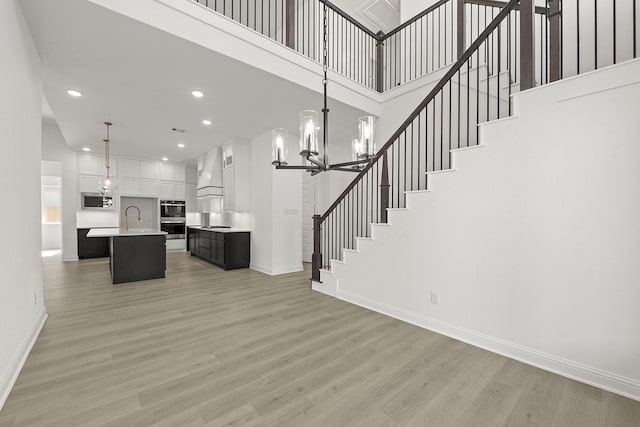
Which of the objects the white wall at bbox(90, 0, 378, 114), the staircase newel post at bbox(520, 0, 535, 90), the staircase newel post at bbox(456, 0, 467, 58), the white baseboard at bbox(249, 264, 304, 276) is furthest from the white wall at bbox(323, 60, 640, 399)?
the white baseboard at bbox(249, 264, 304, 276)

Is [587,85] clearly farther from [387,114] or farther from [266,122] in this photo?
[266,122]

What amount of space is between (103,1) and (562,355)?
4831mm

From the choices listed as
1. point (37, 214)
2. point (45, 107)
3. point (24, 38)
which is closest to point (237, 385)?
point (37, 214)

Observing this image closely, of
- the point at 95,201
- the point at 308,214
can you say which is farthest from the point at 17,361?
the point at 95,201

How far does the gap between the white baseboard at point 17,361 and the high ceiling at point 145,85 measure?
114 inches

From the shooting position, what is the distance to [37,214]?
9.89ft

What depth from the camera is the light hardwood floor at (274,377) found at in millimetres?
1702

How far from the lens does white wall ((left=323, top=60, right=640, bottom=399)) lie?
1.96 m

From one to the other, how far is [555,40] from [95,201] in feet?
33.4

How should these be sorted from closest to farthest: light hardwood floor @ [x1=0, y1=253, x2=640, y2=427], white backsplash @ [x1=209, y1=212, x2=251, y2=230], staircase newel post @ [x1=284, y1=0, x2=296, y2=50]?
light hardwood floor @ [x1=0, y1=253, x2=640, y2=427]
staircase newel post @ [x1=284, y1=0, x2=296, y2=50]
white backsplash @ [x1=209, y1=212, x2=251, y2=230]

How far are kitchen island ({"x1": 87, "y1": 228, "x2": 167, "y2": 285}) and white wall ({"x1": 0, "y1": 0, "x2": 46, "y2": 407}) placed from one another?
6.16 feet

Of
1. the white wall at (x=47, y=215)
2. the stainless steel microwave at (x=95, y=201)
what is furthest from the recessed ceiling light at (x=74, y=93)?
the white wall at (x=47, y=215)

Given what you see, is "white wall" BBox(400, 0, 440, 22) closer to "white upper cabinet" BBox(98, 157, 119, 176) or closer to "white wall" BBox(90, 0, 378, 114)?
"white wall" BBox(90, 0, 378, 114)

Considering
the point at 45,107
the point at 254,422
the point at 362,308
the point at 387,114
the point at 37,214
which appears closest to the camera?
Result: the point at 254,422
